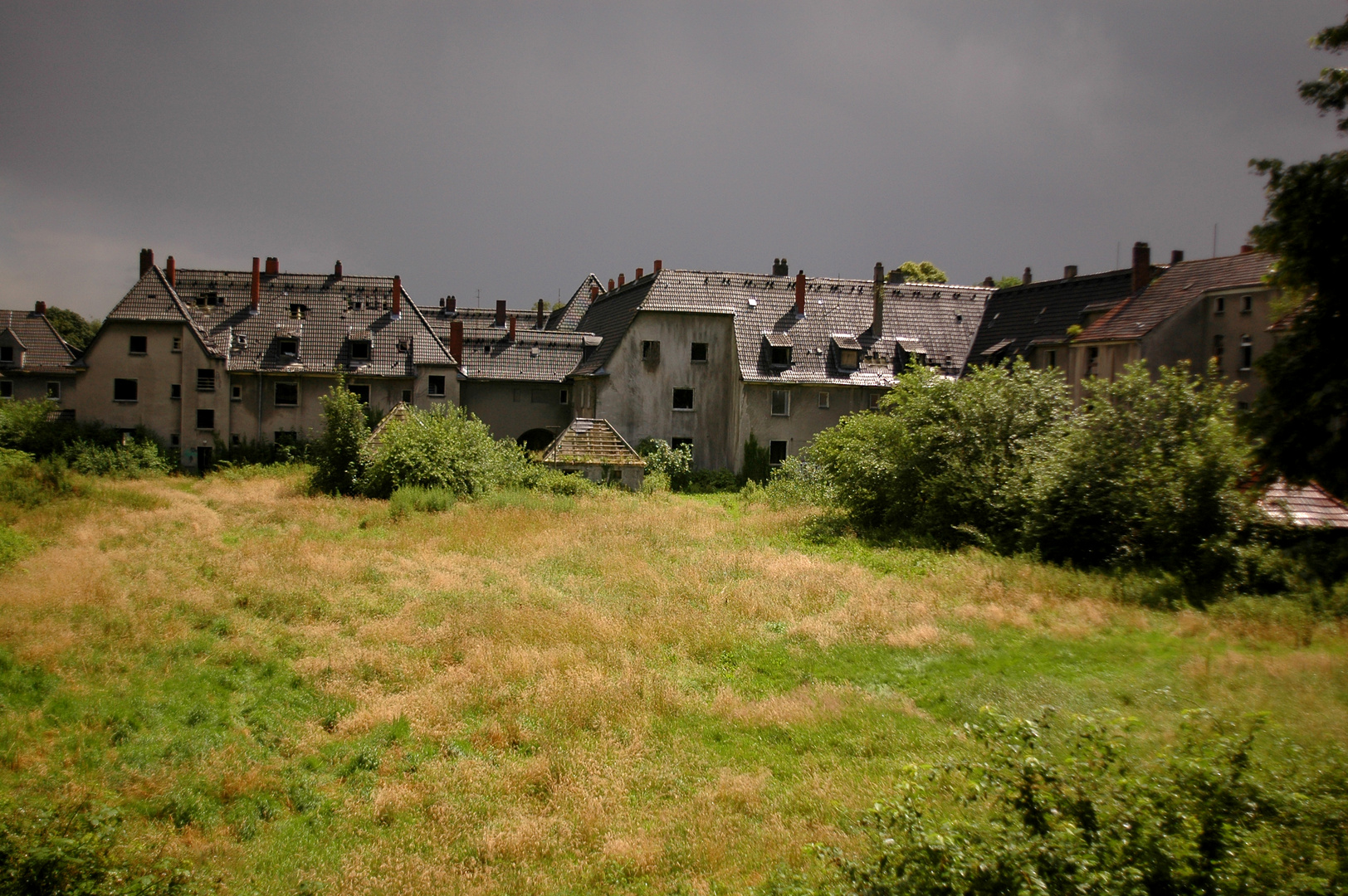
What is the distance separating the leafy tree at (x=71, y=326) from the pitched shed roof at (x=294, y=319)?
152 feet

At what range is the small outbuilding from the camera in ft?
115

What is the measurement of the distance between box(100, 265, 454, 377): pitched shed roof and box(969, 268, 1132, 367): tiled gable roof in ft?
88.2

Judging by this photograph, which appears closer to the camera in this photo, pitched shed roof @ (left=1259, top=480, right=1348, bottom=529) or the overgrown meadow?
the overgrown meadow

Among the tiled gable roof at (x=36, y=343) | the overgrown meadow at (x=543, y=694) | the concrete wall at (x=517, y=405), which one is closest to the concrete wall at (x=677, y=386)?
the concrete wall at (x=517, y=405)

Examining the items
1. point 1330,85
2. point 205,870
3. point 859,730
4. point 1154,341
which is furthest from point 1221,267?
point 205,870

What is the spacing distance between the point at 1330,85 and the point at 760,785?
1033 centimetres

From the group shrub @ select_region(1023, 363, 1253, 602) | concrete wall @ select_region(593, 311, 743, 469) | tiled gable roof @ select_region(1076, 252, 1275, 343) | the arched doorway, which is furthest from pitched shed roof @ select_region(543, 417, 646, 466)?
tiled gable roof @ select_region(1076, 252, 1275, 343)

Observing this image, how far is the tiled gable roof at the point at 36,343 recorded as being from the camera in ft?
167

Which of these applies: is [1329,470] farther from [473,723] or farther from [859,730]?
[473,723]

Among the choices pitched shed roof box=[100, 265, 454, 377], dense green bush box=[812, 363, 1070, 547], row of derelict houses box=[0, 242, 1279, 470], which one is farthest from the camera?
pitched shed roof box=[100, 265, 454, 377]

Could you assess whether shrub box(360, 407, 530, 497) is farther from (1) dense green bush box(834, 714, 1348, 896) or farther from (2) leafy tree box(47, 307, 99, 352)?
(2) leafy tree box(47, 307, 99, 352)

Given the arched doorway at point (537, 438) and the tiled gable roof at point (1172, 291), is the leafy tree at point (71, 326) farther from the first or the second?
the tiled gable roof at point (1172, 291)

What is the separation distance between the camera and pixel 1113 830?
6891mm

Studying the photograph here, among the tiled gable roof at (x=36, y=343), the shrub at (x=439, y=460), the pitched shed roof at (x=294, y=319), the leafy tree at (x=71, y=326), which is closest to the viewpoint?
→ the shrub at (x=439, y=460)
